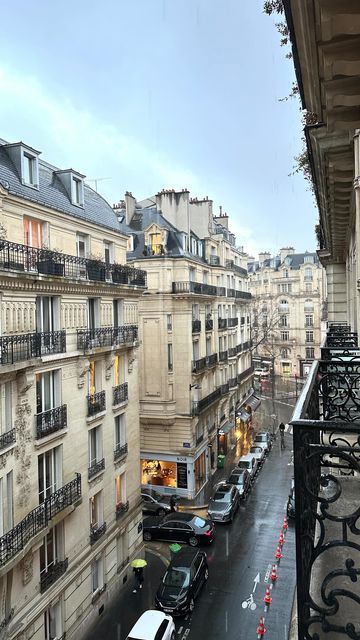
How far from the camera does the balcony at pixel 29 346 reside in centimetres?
1221

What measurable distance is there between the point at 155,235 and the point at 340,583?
2599 cm

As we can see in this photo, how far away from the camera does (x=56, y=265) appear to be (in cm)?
1462

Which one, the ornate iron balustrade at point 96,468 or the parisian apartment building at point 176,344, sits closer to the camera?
the ornate iron balustrade at point 96,468

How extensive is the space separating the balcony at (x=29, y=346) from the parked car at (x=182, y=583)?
9.48m

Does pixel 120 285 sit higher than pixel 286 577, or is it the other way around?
pixel 120 285

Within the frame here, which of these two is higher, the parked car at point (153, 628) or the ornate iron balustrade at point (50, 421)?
the ornate iron balustrade at point (50, 421)

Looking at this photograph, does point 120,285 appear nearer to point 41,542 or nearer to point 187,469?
point 41,542

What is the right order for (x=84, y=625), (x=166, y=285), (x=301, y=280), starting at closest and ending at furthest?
(x=84, y=625)
(x=166, y=285)
(x=301, y=280)

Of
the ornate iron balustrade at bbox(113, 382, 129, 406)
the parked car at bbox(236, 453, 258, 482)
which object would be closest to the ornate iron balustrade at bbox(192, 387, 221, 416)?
the parked car at bbox(236, 453, 258, 482)

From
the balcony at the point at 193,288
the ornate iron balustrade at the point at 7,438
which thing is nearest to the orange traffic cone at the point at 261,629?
the ornate iron balustrade at the point at 7,438

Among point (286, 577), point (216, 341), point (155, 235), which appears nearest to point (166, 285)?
point (155, 235)

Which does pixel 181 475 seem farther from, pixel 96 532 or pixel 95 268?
pixel 95 268

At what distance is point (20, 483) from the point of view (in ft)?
42.3

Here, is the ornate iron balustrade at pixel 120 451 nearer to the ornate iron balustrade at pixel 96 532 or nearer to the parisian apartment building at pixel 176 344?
the ornate iron balustrade at pixel 96 532
